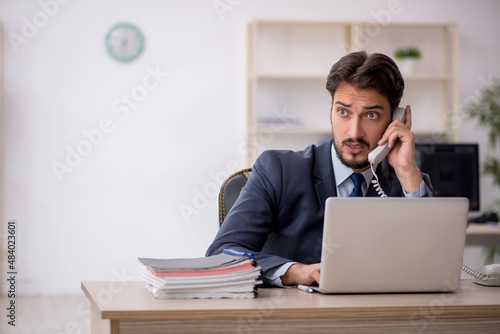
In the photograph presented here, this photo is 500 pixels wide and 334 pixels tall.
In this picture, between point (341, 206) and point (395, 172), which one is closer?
point (341, 206)

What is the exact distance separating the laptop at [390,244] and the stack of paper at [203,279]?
0.55 ft

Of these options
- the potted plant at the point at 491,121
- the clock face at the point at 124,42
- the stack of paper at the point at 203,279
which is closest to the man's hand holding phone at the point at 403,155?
the stack of paper at the point at 203,279

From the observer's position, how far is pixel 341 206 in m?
1.37

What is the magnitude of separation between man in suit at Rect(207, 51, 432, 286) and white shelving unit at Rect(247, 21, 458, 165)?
9.35 feet

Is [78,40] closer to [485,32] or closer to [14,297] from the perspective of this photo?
[14,297]

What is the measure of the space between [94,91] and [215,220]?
54.3 inches

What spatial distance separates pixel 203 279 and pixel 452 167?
2974 mm

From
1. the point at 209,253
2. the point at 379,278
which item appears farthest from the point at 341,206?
the point at 209,253

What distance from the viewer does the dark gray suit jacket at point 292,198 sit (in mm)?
1948

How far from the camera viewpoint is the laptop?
1.38m

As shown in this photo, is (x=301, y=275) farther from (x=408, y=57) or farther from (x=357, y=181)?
(x=408, y=57)

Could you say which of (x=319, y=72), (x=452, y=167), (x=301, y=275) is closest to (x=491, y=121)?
(x=452, y=167)

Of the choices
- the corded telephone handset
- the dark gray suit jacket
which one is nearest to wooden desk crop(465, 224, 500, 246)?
the dark gray suit jacket

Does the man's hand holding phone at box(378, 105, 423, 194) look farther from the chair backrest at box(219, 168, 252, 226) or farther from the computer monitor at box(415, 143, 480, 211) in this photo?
the computer monitor at box(415, 143, 480, 211)
